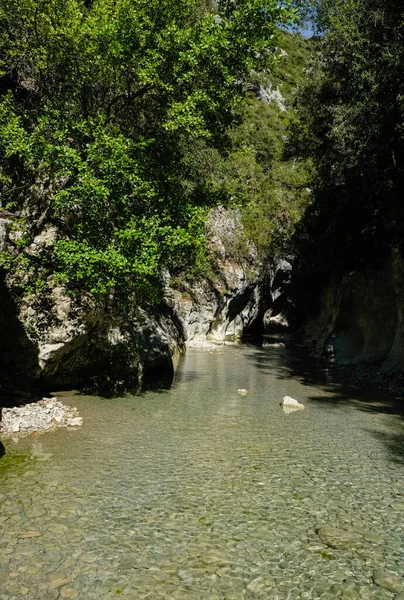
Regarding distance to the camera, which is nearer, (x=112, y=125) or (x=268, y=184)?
(x=112, y=125)

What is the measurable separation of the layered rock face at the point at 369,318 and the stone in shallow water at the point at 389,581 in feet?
49.2

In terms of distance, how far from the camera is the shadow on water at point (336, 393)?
12.4 metres

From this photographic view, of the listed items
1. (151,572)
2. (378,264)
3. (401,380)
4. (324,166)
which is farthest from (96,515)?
(324,166)

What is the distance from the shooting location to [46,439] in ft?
35.0

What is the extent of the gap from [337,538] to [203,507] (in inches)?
84.9

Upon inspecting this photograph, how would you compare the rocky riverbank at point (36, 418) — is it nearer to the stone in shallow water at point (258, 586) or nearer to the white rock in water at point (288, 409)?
the white rock in water at point (288, 409)

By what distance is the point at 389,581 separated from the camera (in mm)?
A: 5785

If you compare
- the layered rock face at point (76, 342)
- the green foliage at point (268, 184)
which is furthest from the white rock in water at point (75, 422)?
the green foliage at point (268, 184)

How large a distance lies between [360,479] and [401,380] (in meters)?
11.1

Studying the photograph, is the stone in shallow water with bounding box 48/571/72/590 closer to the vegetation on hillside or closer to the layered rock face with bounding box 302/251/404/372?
the vegetation on hillside

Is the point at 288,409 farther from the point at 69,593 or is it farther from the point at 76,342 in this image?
the point at 69,593

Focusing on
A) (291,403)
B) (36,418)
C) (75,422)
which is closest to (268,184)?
(291,403)

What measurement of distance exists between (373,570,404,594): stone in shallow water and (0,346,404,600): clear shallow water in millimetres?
25

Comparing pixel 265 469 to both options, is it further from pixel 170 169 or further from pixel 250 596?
pixel 170 169
